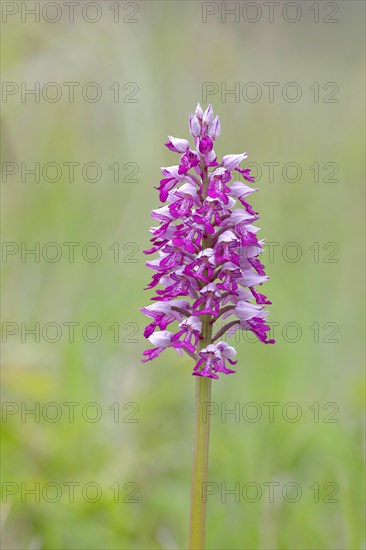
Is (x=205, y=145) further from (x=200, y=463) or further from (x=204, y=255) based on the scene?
(x=200, y=463)

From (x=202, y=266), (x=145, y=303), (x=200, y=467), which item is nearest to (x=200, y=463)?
(x=200, y=467)

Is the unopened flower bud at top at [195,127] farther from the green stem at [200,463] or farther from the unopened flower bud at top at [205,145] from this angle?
the green stem at [200,463]

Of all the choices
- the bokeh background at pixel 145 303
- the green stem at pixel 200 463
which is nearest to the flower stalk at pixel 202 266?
the green stem at pixel 200 463

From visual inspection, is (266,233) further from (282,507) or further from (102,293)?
(282,507)

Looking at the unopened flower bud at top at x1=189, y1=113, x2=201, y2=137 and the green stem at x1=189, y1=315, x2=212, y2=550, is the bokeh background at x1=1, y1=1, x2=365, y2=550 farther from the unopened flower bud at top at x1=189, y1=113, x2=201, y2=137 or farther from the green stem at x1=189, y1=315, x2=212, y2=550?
the unopened flower bud at top at x1=189, y1=113, x2=201, y2=137

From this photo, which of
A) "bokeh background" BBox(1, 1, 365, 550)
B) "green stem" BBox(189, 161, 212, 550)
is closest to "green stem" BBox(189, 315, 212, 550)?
"green stem" BBox(189, 161, 212, 550)
